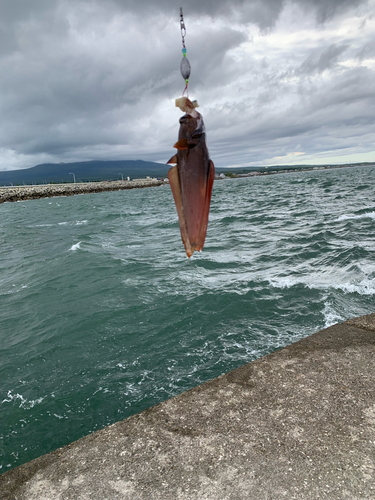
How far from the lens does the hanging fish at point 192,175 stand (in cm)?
102

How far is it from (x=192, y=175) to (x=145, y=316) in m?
7.08

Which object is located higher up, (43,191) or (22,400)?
(43,191)

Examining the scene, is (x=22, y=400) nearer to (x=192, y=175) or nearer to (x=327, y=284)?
(x=192, y=175)

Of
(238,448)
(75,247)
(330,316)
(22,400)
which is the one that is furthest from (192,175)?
(75,247)

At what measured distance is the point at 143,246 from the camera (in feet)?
52.5

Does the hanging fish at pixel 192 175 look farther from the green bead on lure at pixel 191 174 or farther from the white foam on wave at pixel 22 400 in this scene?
the white foam on wave at pixel 22 400

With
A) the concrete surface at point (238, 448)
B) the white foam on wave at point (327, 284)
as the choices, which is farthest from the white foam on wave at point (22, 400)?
the white foam on wave at point (327, 284)

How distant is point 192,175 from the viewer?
104 cm

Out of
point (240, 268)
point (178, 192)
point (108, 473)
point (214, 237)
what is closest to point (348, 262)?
point (240, 268)

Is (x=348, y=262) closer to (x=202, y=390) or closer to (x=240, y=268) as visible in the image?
(x=240, y=268)

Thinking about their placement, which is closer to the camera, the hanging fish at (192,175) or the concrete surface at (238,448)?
the hanging fish at (192,175)

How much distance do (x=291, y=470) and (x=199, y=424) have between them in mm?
913

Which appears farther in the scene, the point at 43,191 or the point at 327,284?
the point at 43,191

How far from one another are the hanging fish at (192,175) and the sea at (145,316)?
455 cm
